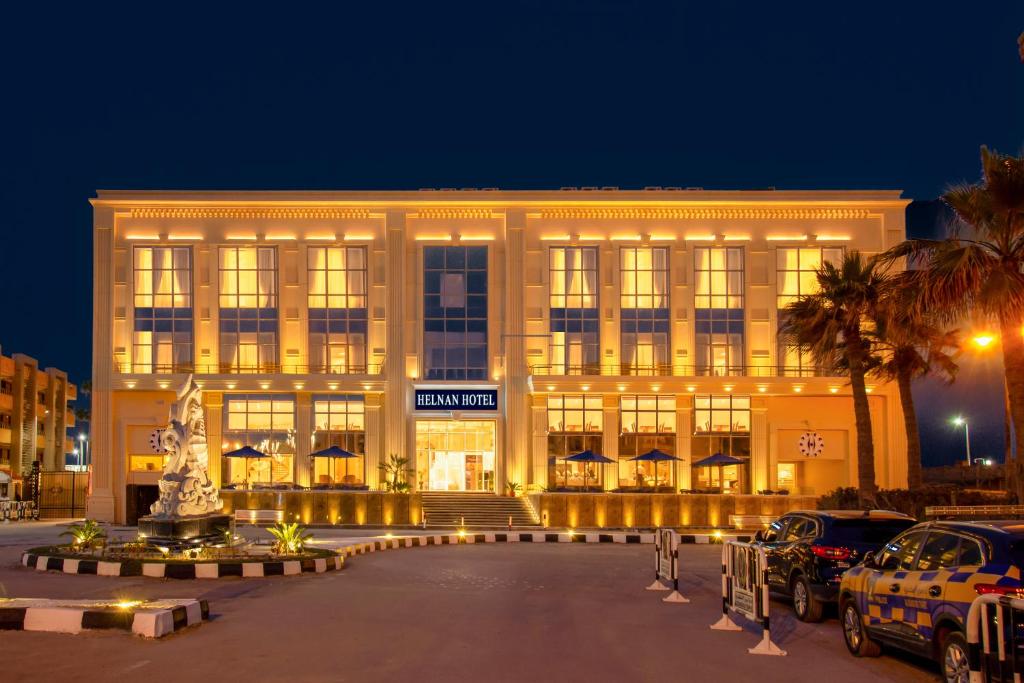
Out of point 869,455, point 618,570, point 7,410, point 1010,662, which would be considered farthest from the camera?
point 7,410

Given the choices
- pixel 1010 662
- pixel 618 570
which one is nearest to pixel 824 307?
pixel 618 570

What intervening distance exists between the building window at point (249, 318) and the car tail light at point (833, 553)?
39.1 metres

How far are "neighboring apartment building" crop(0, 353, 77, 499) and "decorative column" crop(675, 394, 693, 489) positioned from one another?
38.7m

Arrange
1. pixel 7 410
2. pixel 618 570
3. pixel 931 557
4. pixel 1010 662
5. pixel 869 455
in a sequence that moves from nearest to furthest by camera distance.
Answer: pixel 1010 662
pixel 931 557
pixel 618 570
pixel 869 455
pixel 7 410

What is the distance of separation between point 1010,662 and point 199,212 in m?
47.8

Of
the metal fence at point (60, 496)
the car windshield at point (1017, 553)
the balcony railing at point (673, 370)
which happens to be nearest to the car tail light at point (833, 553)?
the car windshield at point (1017, 553)

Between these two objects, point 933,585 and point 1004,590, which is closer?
point 1004,590

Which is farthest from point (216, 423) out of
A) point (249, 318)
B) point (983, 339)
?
point (983, 339)

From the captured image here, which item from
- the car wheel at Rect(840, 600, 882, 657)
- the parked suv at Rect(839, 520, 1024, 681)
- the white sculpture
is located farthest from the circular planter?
the parked suv at Rect(839, 520, 1024, 681)

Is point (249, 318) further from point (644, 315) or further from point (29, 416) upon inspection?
point (29, 416)

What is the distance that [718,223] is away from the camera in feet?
169

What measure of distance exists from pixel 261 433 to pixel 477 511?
11568 millimetres

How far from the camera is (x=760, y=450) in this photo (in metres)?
50.3

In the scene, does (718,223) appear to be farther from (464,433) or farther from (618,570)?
(618,570)
